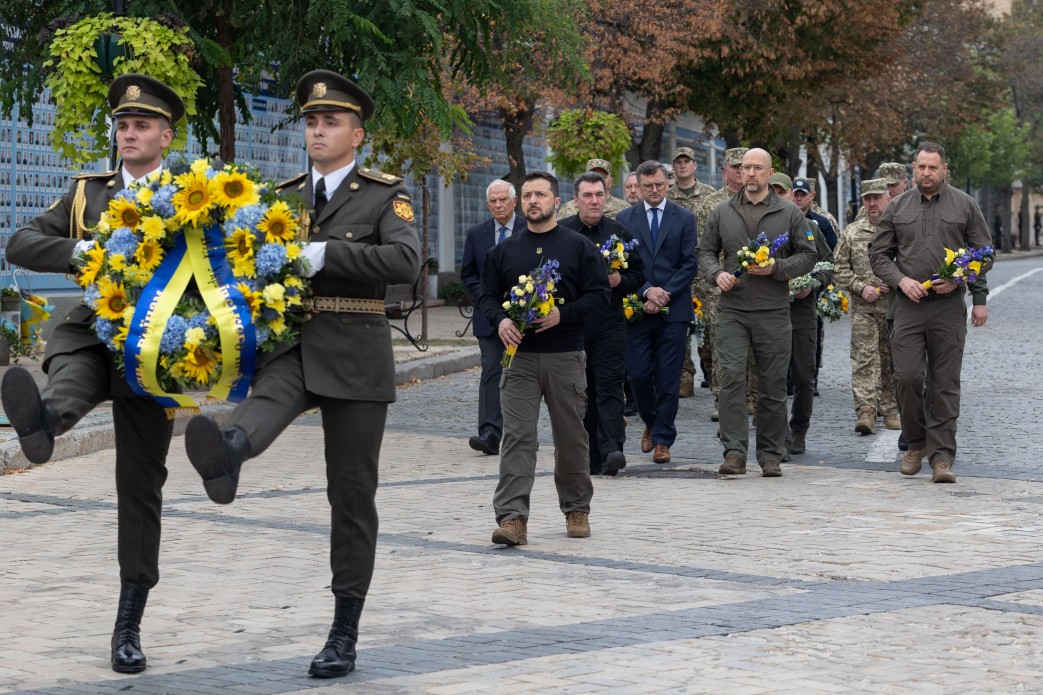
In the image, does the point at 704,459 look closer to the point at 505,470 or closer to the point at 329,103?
the point at 505,470

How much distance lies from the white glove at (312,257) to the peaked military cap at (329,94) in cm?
53

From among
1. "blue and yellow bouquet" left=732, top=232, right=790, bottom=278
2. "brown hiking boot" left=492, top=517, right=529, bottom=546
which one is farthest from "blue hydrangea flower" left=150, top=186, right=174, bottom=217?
"blue and yellow bouquet" left=732, top=232, right=790, bottom=278

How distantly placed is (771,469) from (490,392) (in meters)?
2.27

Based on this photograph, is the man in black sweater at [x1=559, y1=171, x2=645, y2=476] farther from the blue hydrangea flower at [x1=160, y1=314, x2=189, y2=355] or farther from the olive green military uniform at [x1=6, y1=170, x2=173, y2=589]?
the blue hydrangea flower at [x1=160, y1=314, x2=189, y2=355]

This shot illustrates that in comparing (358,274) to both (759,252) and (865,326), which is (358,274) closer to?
(759,252)

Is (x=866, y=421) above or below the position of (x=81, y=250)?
below

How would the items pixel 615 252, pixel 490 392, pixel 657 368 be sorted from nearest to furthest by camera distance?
pixel 615 252 < pixel 657 368 < pixel 490 392

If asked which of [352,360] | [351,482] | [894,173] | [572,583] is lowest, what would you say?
[572,583]

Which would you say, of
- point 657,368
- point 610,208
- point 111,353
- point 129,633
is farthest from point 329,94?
point 610,208

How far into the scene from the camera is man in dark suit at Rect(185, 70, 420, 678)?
5.80m

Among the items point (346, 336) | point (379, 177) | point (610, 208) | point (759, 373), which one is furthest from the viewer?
point (610, 208)

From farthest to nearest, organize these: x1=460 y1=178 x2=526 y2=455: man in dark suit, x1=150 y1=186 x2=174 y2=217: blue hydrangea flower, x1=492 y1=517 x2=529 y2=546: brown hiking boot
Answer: x1=460 y1=178 x2=526 y2=455: man in dark suit → x1=492 y1=517 x2=529 y2=546: brown hiking boot → x1=150 y1=186 x2=174 y2=217: blue hydrangea flower

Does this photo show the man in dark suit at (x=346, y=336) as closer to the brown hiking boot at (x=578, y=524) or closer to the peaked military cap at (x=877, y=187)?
the brown hiking boot at (x=578, y=524)

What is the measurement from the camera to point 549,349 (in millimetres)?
9047
